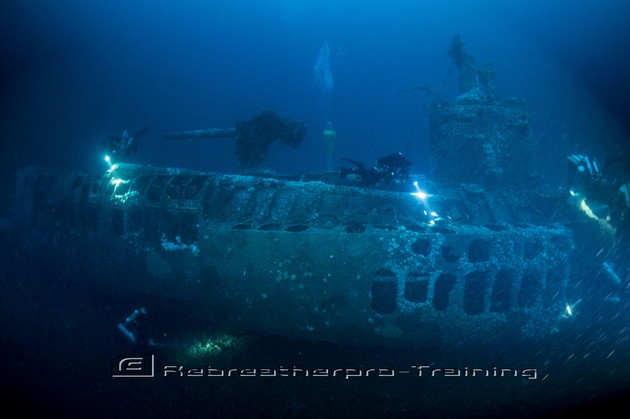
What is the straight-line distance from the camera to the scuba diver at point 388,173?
618cm

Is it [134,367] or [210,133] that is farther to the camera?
[210,133]

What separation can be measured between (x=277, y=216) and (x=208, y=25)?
108 metres

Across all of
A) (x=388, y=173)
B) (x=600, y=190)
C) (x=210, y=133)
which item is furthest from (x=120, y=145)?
(x=600, y=190)

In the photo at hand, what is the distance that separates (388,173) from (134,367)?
5427 millimetres

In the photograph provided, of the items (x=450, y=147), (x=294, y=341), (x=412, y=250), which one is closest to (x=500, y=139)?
(x=450, y=147)

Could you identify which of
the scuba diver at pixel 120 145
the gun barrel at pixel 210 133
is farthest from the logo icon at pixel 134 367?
the gun barrel at pixel 210 133

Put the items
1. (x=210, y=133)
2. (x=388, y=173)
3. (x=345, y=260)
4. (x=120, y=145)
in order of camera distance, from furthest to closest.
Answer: (x=210, y=133) < (x=120, y=145) < (x=388, y=173) < (x=345, y=260)

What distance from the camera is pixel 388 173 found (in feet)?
20.4

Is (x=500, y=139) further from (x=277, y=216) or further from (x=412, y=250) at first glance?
(x=277, y=216)

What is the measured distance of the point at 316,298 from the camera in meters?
5.16

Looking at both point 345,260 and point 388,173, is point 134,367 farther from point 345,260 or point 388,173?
point 388,173

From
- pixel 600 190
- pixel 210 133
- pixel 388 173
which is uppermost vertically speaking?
pixel 210 133

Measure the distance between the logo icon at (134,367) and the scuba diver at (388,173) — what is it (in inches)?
186

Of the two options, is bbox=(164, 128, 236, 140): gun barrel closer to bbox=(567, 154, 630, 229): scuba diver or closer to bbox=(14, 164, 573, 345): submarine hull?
bbox=(14, 164, 573, 345): submarine hull
